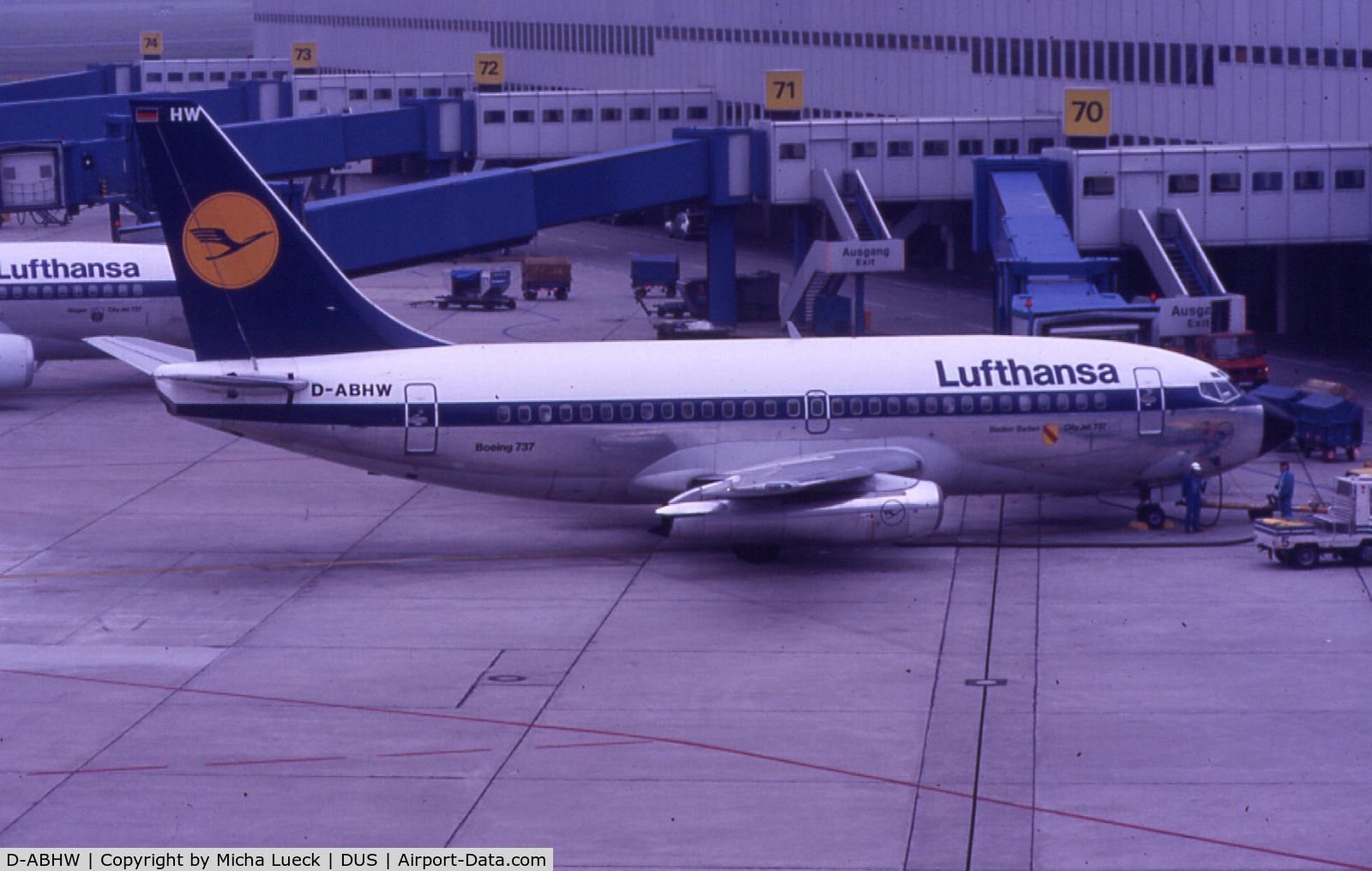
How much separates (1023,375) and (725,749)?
53.6 ft

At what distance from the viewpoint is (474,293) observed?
271ft

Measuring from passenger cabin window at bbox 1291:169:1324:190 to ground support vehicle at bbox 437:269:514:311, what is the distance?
114ft

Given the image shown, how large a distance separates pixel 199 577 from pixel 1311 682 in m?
22.1

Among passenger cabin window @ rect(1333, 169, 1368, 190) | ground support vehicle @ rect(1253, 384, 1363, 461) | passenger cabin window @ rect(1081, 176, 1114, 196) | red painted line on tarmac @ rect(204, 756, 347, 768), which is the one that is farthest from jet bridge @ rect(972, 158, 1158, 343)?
red painted line on tarmac @ rect(204, 756, 347, 768)

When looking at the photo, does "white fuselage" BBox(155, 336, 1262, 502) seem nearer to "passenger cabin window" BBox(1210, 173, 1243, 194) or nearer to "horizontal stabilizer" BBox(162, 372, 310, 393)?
"horizontal stabilizer" BBox(162, 372, 310, 393)

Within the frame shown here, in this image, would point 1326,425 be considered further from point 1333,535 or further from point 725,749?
point 725,749

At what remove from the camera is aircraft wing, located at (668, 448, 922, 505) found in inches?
1481

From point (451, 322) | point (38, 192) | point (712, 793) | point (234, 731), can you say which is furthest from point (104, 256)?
point (712, 793)

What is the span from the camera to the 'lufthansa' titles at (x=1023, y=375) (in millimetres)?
40906

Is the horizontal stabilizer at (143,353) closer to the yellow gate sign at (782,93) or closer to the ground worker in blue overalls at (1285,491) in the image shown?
the ground worker in blue overalls at (1285,491)

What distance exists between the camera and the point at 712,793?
84.6ft

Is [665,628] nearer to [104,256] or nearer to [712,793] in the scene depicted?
[712,793]

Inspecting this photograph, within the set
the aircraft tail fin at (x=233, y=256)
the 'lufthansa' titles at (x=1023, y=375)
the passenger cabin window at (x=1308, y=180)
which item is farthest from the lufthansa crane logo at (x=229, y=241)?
the passenger cabin window at (x=1308, y=180)

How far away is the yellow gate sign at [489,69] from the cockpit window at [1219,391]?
76.4 metres
